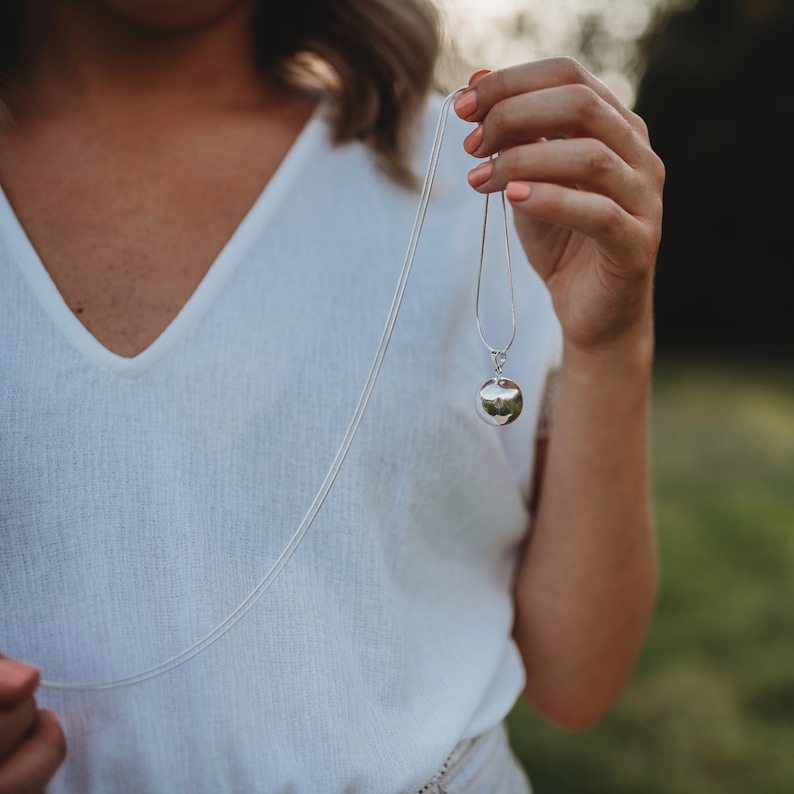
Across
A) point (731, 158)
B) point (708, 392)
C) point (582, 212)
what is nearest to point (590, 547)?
point (582, 212)

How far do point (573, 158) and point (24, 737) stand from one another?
2.74ft

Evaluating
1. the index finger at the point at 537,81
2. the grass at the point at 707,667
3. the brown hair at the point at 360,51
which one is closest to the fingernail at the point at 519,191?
the index finger at the point at 537,81

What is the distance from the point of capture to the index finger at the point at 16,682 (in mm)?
877

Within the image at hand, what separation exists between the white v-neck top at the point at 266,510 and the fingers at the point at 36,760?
0.28 feet

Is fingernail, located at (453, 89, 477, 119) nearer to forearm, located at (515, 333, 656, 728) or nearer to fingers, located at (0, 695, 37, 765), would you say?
forearm, located at (515, 333, 656, 728)

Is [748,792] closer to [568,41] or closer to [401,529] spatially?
[401,529]

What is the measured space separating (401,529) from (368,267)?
1.18 ft

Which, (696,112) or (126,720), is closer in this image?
(126,720)

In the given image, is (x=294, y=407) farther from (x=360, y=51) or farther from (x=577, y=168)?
(x=360, y=51)

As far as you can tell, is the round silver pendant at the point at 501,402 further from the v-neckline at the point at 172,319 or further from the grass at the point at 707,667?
the grass at the point at 707,667

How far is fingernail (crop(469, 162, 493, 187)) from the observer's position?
1.04 m

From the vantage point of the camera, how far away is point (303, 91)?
1487 mm

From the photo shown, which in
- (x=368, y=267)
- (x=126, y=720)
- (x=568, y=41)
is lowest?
(x=126, y=720)

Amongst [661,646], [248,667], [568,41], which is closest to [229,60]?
[248,667]
